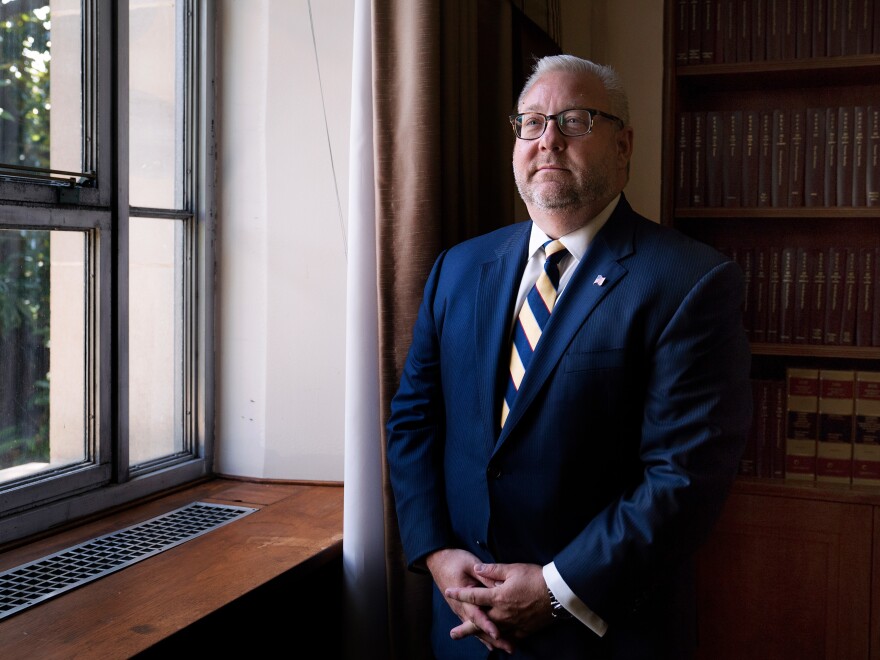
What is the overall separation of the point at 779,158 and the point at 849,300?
43cm

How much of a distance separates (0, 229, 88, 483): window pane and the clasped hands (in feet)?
2.80

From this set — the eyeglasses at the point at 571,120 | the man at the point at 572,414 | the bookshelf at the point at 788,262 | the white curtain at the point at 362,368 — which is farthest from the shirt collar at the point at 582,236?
the bookshelf at the point at 788,262

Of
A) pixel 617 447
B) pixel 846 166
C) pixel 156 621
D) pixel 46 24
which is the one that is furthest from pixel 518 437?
pixel 846 166

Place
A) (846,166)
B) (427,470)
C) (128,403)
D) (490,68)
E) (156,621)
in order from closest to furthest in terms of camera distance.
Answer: (156,621) → (427,470) → (128,403) → (490,68) → (846,166)

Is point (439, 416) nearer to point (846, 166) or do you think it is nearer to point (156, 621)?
point (156, 621)

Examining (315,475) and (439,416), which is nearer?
(439,416)

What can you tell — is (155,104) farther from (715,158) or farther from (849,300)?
(849,300)

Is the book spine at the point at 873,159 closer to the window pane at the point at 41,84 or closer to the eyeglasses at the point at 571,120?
the eyeglasses at the point at 571,120

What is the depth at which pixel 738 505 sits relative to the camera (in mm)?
2217

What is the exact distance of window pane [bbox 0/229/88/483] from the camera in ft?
5.22

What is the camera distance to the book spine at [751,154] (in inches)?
89.8

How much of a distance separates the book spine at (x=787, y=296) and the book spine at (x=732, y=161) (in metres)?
0.19

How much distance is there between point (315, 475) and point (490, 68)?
3.58ft

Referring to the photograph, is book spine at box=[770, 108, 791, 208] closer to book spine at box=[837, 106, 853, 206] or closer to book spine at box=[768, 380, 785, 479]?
book spine at box=[837, 106, 853, 206]
